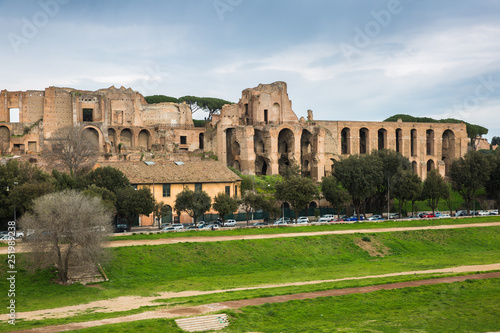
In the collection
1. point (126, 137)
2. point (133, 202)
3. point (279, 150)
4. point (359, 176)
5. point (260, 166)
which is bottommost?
point (133, 202)

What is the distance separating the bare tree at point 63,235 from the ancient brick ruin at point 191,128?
30006 mm

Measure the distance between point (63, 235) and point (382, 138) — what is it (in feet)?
199

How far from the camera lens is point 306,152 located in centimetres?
6800

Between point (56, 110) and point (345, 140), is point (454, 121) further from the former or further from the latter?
point (56, 110)

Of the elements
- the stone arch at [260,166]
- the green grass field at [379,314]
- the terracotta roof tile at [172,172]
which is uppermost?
the stone arch at [260,166]

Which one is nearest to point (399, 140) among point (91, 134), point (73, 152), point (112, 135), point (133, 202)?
point (112, 135)

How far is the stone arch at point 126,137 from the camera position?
63.8 meters

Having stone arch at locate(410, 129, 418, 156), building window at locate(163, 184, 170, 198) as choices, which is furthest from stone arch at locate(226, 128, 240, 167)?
stone arch at locate(410, 129, 418, 156)

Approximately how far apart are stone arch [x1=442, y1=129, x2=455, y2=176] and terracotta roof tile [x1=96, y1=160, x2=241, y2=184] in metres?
43.6

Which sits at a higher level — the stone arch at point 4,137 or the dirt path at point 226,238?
the stone arch at point 4,137

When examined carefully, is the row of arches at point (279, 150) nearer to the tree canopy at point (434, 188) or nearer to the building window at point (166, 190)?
the tree canopy at point (434, 188)

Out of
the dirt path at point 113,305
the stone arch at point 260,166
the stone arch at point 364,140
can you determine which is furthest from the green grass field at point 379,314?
the stone arch at point 364,140

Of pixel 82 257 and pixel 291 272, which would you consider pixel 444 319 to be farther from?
pixel 82 257

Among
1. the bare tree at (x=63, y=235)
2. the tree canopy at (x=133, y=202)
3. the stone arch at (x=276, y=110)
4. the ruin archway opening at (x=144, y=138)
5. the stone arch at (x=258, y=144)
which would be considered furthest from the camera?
the stone arch at (x=276, y=110)
